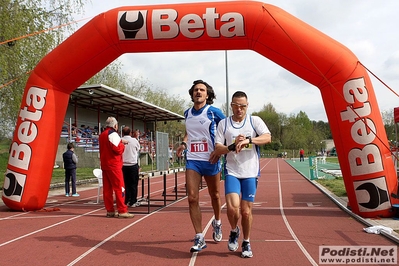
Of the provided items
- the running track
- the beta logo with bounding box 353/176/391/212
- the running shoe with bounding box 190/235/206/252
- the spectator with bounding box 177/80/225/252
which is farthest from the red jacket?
the beta logo with bounding box 353/176/391/212

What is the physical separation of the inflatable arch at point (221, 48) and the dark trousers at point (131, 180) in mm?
1808

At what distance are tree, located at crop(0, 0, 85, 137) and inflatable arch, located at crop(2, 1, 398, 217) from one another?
5.05m

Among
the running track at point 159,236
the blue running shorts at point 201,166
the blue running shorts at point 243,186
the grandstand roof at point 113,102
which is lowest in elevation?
the running track at point 159,236

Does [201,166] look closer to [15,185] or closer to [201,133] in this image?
[201,133]

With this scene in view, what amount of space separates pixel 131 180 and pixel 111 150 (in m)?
2.03

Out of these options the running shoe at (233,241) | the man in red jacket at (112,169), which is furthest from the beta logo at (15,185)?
the running shoe at (233,241)

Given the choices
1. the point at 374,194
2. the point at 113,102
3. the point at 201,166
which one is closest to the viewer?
the point at 201,166

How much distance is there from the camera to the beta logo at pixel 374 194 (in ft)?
25.3

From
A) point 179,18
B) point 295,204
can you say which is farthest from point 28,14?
point 295,204

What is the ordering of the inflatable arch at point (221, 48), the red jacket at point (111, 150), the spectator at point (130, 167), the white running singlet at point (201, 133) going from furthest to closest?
the spectator at point (130, 167)
the red jacket at point (111, 150)
the inflatable arch at point (221, 48)
the white running singlet at point (201, 133)

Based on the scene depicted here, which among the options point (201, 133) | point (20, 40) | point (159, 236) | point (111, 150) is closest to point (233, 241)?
point (201, 133)

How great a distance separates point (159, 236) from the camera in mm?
6598

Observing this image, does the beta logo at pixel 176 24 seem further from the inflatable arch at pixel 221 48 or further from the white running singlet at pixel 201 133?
the white running singlet at pixel 201 133

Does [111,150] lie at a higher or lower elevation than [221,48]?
lower
